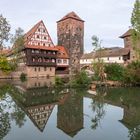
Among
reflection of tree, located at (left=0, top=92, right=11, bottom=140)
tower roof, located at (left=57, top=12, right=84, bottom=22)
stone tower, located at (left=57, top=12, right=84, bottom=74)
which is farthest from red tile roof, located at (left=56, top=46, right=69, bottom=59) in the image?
reflection of tree, located at (left=0, top=92, right=11, bottom=140)

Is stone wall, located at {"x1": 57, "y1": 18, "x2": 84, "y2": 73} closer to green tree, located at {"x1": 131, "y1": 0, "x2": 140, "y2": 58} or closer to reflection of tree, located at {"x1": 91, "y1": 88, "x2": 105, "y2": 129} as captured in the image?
green tree, located at {"x1": 131, "y1": 0, "x2": 140, "y2": 58}

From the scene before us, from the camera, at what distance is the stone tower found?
73.5 m

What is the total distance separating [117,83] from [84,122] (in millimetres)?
24925

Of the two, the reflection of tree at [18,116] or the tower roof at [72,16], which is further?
the tower roof at [72,16]

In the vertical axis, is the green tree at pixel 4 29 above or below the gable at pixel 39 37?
below

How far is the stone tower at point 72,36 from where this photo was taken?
73500 millimetres

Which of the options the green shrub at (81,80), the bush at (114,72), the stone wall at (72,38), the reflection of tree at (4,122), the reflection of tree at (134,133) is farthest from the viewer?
the stone wall at (72,38)

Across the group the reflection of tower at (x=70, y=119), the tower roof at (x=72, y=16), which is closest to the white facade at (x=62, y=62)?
the tower roof at (x=72, y=16)

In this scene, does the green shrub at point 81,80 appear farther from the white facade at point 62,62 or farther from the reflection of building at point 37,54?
the white facade at point 62,62

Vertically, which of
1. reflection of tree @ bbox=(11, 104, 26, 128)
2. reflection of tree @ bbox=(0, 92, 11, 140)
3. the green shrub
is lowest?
reflection of tree @ bbox=(11, 104, 26, 128)

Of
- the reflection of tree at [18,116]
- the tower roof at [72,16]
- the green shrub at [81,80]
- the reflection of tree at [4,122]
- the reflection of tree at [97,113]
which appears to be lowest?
the reflection of tree at [97,113]

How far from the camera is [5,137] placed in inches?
423

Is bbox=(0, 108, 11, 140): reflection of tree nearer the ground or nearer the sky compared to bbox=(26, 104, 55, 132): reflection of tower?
nearer the sky

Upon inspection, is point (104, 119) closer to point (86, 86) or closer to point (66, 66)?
point (86, 86)
